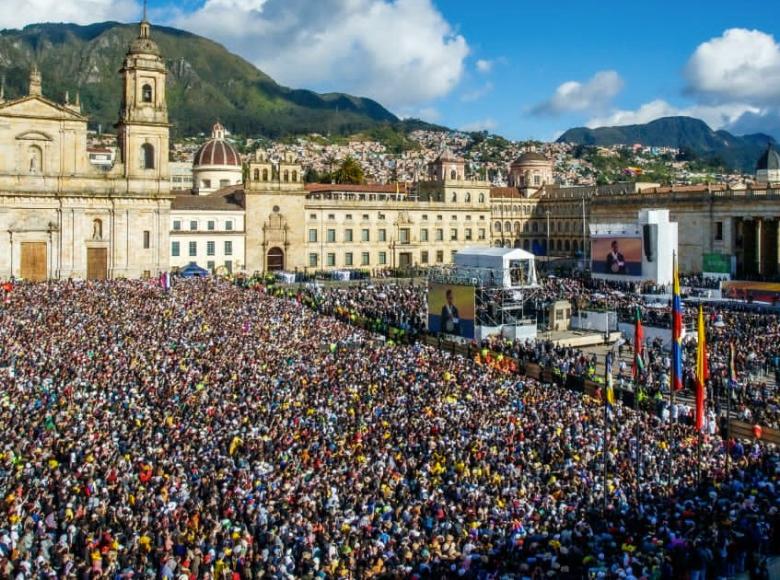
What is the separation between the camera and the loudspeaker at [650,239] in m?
55.0

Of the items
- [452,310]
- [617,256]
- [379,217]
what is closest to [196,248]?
[379,217]

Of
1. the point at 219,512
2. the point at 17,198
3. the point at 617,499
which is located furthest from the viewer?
the point at 17,198

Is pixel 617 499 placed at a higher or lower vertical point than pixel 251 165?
lower

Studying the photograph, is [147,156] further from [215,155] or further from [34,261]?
[215,155]

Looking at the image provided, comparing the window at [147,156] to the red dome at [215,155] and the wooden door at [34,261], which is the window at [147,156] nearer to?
the wooden door at [34,261]

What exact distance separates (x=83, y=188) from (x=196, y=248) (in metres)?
13.7

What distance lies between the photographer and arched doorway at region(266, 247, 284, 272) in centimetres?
7188

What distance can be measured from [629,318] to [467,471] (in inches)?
1141

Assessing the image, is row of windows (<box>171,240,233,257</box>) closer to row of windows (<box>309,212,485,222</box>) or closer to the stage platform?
row of windows (<box>309,212,485,222</box>)

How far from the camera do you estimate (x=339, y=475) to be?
19000mm

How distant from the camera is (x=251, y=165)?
70.6m

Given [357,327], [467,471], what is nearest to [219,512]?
[467,471]

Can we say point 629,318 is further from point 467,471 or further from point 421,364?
point 467,471

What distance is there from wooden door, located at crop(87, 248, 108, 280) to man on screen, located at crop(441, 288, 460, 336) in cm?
2496
